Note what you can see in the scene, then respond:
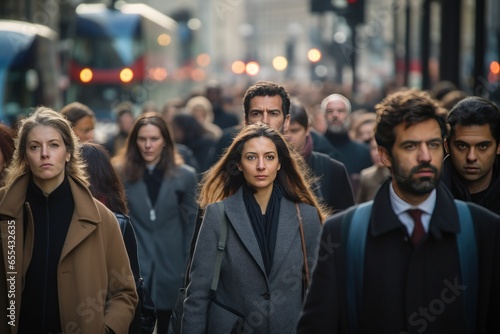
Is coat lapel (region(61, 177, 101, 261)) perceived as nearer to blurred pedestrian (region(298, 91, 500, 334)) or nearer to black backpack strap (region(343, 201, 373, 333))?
blurred pedestrian (region(298, 91, 500, 334))

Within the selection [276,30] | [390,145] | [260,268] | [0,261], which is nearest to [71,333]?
[0,261]

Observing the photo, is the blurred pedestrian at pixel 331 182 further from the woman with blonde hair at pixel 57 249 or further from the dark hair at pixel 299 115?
the woman with blonde hair at pixel 57 249

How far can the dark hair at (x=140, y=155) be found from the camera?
29.1 feet

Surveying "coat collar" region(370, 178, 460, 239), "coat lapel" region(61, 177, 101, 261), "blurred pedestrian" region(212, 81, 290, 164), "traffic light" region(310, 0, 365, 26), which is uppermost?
"traffic light" region(310, 0, 365, 26)

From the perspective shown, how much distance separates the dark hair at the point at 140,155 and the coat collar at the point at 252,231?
3034mm

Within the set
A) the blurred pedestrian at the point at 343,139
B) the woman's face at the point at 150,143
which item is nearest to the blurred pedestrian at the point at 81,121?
the woman's face at the point at 150,143

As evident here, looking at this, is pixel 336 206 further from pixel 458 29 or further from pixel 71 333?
pixel 458 29

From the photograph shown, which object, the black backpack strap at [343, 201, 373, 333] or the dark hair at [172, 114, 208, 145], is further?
the dark hair at [172, 114, 208, 145]

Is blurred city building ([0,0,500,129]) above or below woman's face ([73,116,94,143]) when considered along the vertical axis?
above

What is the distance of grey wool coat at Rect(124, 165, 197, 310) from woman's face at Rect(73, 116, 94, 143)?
679mm

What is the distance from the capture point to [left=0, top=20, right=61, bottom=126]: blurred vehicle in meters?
23.0

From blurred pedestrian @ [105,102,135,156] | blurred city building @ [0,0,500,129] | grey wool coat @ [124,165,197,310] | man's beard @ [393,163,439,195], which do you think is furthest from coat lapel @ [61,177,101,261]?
blurred city building @ [0,0,500,129]

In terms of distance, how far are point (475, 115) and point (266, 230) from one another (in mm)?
Result: 1215

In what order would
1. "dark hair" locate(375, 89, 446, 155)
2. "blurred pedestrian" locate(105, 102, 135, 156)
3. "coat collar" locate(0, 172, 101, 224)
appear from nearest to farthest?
"dark hair" locate(375, 89, 446, 155) → "coat collar" locate(0, 172, 101, 224) → "blurred pedestrian" locate(105, 102, 135, 156)
